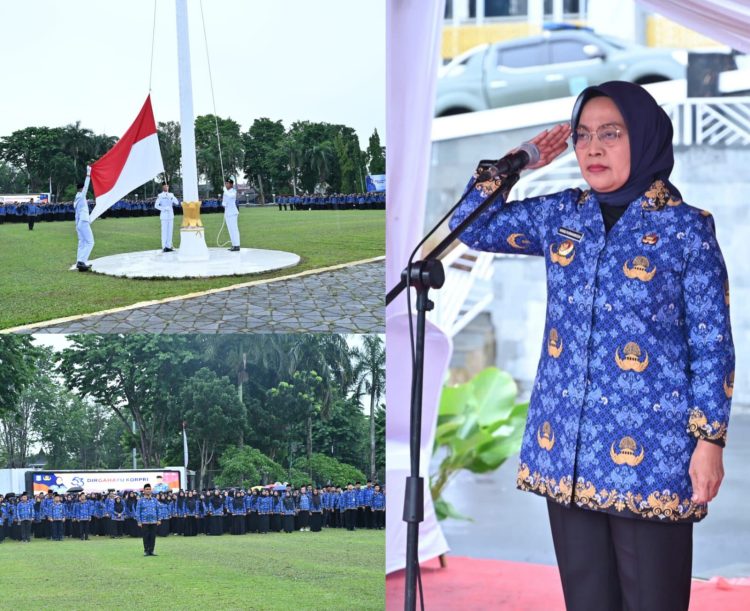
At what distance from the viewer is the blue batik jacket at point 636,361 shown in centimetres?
178

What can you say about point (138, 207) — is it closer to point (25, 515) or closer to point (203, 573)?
point (25, 515)

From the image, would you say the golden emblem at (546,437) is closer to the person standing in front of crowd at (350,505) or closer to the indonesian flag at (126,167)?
the indonesian flag at (126,167)

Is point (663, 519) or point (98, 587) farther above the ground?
point (663, 519)

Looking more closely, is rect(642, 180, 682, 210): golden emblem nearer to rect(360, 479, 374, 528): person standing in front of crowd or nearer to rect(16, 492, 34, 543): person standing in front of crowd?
rect(360, 479, 374, 528): person standing in front of crowd

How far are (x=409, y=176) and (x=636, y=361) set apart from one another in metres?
1.36

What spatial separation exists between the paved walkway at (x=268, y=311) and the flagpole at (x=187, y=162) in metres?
0.21

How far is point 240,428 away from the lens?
4277 mm

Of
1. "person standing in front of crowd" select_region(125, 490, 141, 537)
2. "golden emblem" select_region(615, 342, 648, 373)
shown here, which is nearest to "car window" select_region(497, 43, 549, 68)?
"golden emblem" select_region(615, 342, 648, 373)

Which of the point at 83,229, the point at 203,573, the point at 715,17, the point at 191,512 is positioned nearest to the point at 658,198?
the point at 715,17

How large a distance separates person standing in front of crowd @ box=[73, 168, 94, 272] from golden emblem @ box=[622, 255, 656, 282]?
8.63 ft

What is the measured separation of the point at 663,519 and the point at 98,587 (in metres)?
2.83

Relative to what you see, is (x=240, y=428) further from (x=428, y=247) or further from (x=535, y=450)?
(x=535, y=450)

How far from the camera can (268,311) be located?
389 cm

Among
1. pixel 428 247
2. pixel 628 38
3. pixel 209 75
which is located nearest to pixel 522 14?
pixel 628 38
